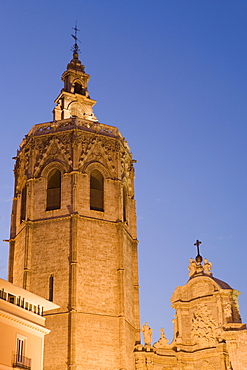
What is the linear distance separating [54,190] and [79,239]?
323cm

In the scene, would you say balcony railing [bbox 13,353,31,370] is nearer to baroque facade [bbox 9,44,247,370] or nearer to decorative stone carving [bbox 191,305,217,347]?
baroque facade [bbox 9,44,247,370]

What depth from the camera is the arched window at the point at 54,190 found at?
112 ft

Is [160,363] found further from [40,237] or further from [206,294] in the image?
[40,237]

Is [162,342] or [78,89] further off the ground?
[78,89]

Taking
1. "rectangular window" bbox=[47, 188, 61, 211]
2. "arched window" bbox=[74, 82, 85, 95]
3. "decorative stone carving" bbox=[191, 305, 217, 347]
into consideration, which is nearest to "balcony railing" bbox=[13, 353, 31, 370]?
"rectangular window" bbox=[47, 188, 61, 211]

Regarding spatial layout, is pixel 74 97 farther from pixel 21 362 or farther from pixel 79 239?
pixel 21 362

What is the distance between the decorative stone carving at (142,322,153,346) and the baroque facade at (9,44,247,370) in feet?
0.16

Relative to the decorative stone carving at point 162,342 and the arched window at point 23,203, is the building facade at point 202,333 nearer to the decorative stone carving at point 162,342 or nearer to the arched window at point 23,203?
the decorative stone carving at point 162,342

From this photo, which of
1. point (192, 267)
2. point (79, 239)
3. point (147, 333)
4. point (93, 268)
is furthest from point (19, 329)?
point (192, 267)

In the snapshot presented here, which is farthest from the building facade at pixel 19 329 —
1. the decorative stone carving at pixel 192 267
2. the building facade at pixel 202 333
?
the decorative stone carving at pixel 192 267

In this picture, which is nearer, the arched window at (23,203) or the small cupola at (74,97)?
the arched window at (23,203)

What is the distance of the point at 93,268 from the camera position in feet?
107

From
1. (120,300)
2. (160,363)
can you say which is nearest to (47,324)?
(120,300)

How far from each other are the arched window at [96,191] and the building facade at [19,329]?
29.9ft
